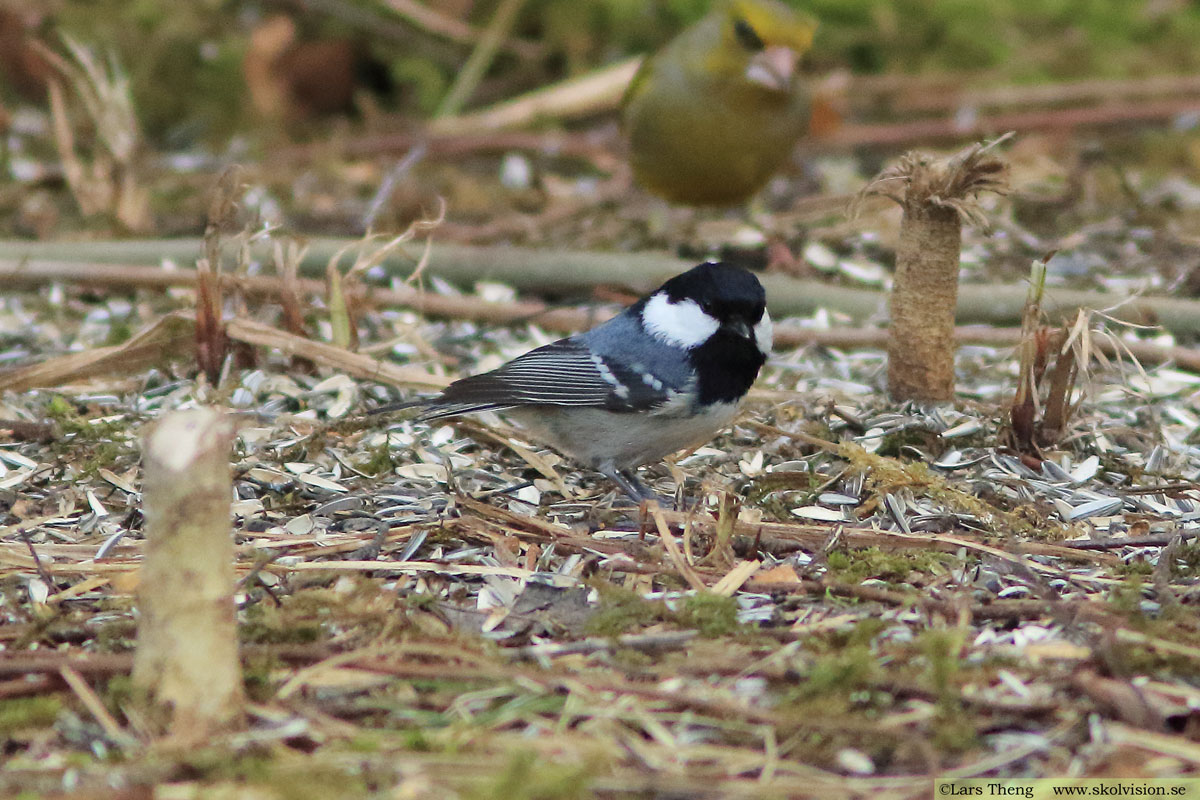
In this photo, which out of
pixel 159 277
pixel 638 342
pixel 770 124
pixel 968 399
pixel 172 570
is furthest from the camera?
pixel 770 124

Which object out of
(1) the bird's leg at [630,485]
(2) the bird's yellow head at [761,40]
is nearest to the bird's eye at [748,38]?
(2) the bird's yellow head at [761,40]

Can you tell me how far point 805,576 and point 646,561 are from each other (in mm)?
361

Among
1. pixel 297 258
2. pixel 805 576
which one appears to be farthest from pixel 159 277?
pixel 805 576

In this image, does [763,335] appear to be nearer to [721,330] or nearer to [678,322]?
[721,330]

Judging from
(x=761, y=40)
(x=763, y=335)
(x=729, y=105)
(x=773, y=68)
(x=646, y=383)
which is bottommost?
(x=646, y=383)

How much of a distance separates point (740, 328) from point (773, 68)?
2.34 m

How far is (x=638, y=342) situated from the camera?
3912 millimetres

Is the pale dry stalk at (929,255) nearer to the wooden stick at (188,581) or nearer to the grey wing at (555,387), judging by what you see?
the grey wing at (555,387)

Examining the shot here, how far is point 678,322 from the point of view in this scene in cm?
388

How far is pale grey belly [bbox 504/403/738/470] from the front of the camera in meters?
3.74

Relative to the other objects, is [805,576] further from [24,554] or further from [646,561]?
[24,554]

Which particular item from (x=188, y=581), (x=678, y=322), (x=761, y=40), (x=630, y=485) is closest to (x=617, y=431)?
(x=630, y=485)

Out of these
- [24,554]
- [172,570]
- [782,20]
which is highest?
[782,20]

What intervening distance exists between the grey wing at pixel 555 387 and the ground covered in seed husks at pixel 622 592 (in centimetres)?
21
